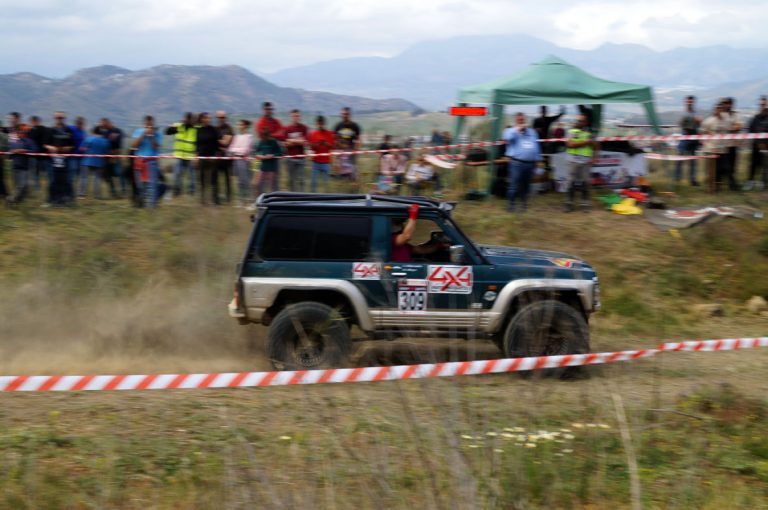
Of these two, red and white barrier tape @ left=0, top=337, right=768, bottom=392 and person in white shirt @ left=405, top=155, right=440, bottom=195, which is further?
person in white shirt @ left=405, top=155, right=440, bottom=195

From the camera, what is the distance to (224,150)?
50.7 ft

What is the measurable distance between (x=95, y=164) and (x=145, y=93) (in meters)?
28.5

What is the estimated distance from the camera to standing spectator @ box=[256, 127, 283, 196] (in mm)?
15203

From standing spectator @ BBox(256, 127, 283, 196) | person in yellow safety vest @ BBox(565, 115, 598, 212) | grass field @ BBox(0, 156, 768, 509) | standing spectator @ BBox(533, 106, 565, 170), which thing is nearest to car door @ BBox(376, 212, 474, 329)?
grass field @ BBox(0, 156, 768, 509)

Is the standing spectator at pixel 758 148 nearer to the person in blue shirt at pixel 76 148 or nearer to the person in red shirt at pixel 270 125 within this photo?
the person in red shirt at pixel 270 125

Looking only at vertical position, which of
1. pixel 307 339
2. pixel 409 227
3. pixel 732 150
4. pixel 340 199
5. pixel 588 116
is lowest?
pixel 307 339

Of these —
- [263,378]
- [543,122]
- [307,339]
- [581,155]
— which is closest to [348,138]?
[543,122]

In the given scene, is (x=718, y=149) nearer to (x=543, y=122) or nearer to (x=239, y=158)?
(x=543, y=122)

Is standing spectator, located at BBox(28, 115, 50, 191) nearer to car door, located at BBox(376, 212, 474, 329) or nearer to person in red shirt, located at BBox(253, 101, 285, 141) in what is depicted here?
person in red shirt, located at BBox(253, 101, 285, 141)

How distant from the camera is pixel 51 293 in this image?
11.4 m

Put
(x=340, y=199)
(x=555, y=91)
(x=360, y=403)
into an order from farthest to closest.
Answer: (x=555, y=91) < (x=340, y=199) < (x=360, y=403)

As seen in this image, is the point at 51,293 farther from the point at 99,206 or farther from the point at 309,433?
the point at 309,433

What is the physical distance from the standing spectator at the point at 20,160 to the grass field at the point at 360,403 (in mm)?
532

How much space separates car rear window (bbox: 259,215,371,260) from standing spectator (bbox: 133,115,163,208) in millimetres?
7439
